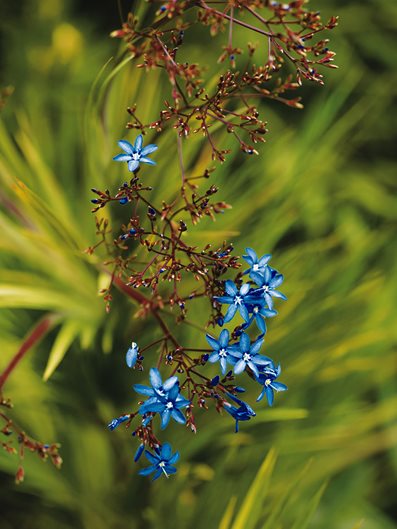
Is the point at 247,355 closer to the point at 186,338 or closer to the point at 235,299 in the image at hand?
the point at 235,299

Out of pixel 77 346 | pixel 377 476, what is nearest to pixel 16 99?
pixel 77 346

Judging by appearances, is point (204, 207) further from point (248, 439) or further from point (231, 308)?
point (248, 439)

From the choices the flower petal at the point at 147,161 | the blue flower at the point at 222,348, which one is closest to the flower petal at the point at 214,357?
the blue flower at the point at 222,348

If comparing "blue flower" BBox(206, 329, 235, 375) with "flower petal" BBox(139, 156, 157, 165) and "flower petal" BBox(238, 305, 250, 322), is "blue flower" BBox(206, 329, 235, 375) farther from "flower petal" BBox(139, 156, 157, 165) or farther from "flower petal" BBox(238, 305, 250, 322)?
"flower petal" BBox(139, 156, 157, 165)

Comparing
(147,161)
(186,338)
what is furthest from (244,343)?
(186,338)

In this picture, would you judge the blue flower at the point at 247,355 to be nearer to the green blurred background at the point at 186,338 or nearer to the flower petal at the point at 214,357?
the flower petal at the point at 214,357
